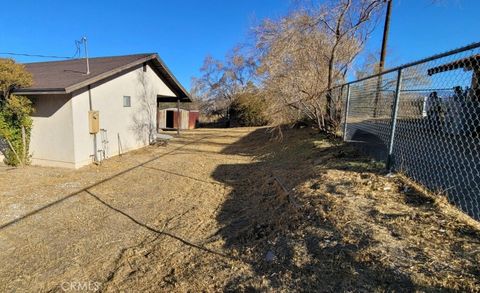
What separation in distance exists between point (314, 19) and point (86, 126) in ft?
27.0

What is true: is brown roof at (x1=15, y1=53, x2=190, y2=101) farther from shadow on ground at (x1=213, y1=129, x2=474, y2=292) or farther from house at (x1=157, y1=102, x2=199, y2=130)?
house at (x1=157, y1=102, x2=199, y2=130)

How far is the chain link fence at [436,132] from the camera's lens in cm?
310

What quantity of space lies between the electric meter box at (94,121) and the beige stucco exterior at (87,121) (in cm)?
10

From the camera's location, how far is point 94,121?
9.28 meters

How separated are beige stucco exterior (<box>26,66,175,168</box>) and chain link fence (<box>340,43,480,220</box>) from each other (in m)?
8.20

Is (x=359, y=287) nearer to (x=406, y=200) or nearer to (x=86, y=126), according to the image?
(x=406, y=200)

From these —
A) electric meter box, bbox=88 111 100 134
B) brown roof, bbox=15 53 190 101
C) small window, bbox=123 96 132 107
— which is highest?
brown roof, bbox=15 53 190 101

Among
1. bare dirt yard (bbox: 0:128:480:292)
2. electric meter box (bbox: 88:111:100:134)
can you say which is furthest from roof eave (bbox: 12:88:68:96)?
bare dirt yard (bbox: 0:128:480:292)

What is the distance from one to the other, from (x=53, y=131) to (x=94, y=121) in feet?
3.84

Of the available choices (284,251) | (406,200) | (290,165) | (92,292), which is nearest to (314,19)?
(290,165)

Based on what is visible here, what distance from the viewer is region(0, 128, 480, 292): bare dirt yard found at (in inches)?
87.7

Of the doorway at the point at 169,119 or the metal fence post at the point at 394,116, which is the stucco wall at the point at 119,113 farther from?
the doorway at the point at 169,119

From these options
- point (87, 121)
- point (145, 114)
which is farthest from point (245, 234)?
point (145, 114)

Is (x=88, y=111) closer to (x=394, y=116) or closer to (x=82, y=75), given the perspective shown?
(x=82, y=75)
